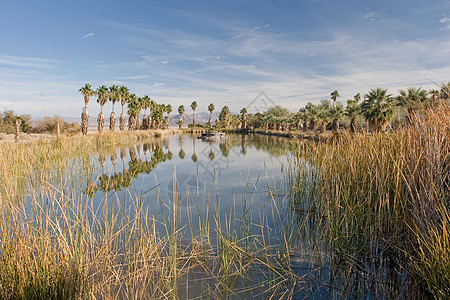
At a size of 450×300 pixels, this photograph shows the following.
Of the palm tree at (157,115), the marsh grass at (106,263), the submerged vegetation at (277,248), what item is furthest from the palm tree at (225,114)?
the marsh grass at (106,263)

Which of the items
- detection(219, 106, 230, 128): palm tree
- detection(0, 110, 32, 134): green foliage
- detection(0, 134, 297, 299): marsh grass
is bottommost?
detection(0, 134, 297, 299): marsh grass

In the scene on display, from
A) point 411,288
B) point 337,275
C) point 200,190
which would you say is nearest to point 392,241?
point 411,288

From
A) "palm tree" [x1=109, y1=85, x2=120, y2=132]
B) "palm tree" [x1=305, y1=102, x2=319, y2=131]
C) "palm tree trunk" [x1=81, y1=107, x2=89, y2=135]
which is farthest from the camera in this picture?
"palm tree" [x1=109, y1=85, x2=120, y2=132]

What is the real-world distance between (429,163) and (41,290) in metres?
4.25

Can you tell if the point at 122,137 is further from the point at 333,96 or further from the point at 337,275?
the point at 333,96

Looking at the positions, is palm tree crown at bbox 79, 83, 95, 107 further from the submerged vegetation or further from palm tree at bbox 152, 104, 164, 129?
the submerged vegetation

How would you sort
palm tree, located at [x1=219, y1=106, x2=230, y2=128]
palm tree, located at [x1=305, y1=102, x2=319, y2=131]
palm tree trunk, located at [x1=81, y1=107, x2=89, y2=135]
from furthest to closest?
palm tree, located at [x1=219, y1=106, x2=230, y2=128] → palm tree, located at [x1=305, y1=102, x2=319, y2=131] → palm tree trunk, located at [x1=81, y1=107, x2=89, y2=135]

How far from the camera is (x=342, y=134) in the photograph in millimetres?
7035

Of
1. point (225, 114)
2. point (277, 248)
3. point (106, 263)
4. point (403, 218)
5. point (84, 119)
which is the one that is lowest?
point (277, 248)

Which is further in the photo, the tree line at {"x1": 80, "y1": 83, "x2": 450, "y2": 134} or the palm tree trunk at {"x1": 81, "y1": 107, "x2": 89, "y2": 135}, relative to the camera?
the palm tree trunk at {"x1": 81, "y1": 107, "x2": 89, "y2": 135}

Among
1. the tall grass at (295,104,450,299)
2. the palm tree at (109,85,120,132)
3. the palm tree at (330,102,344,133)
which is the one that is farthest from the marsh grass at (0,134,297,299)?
the palm tree at (109,85,120,132)

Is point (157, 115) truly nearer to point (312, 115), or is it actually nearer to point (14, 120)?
point (14, 120)

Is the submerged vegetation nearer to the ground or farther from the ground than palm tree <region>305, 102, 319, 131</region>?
nearer to the ground

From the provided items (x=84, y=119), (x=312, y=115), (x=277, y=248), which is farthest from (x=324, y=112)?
(x=277, y=248)
